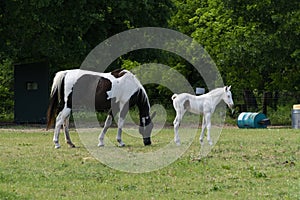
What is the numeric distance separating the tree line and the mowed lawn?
10.9 metres

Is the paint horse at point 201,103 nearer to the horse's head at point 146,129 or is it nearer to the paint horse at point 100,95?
the horse's head at point 146,129

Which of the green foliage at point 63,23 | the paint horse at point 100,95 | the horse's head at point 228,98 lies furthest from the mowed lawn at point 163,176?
the green foliage at point 63,23

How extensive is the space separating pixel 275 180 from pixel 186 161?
2745mm

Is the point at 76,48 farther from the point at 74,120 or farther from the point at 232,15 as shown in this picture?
the point at 232,15

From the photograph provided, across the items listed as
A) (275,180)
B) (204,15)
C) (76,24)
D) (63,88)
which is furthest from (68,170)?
(204,15)

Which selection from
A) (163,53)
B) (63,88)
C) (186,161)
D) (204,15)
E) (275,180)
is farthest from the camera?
(204,15)

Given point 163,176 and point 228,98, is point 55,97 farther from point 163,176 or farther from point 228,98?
point 163,176

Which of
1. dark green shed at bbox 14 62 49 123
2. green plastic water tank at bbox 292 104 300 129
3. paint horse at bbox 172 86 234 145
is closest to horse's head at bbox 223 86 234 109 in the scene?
paint horse at bbox 172 86 234 145

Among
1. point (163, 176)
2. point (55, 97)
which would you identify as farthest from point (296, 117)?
point (163, 176)

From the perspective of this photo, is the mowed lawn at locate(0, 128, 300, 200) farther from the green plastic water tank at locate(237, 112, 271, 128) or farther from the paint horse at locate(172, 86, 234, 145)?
the green plastic water tank at locate(237, 112, 271, 128)

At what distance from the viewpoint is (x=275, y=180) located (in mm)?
10391

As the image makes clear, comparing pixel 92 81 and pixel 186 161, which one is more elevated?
pixel 92 81

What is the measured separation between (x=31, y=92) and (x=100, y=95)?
12.8 m

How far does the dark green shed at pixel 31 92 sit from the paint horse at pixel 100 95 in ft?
38.6
